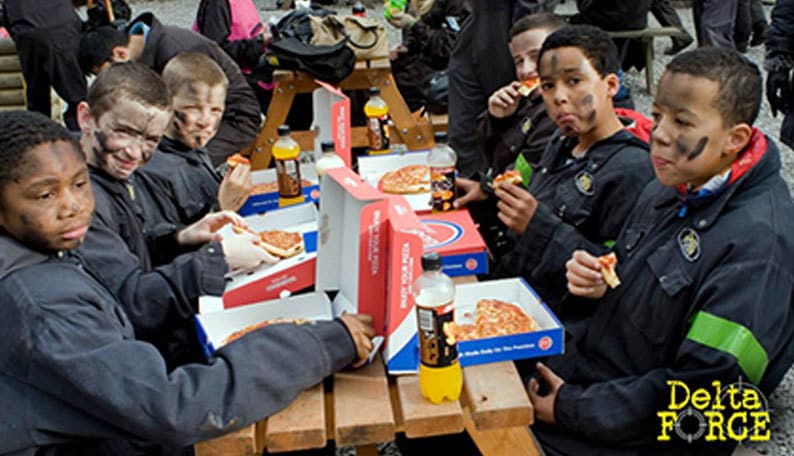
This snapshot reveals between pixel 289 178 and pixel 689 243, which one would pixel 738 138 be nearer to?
pixel 689 243

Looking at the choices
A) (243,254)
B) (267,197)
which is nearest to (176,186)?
(267,197)

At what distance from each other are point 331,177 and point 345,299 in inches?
14.7

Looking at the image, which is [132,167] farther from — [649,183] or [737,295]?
[737,295]

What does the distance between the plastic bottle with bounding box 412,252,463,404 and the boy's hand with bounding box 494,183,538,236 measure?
847mm

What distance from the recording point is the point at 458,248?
2678 millimetres

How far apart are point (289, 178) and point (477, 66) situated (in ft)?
6.46

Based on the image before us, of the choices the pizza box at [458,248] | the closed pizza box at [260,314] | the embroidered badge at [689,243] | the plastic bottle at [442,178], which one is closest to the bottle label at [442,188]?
the plastic bottle at [442,178]

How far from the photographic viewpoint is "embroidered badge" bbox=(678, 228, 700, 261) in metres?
2.16

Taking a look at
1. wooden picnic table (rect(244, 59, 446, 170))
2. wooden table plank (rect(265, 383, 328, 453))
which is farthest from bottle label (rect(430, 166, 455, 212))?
wooden picnic table (rect(244, 59, 446, 170))

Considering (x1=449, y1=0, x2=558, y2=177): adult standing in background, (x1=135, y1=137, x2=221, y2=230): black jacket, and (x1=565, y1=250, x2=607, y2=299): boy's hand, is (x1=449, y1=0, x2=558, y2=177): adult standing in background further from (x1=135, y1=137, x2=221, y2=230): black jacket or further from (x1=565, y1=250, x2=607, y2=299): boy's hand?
(x1=565, y1=250, x2=607, y2=299): boy's hand

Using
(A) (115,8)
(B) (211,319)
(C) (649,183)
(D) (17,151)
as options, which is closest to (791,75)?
(C) (649,183)

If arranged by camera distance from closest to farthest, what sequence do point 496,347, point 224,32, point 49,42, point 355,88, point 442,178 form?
point 496,347 → point 442,178 → point 355,88 → point 224,32 → point 49,42

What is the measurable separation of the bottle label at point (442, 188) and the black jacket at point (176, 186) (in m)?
1.07

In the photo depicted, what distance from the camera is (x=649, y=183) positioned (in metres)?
2.64
